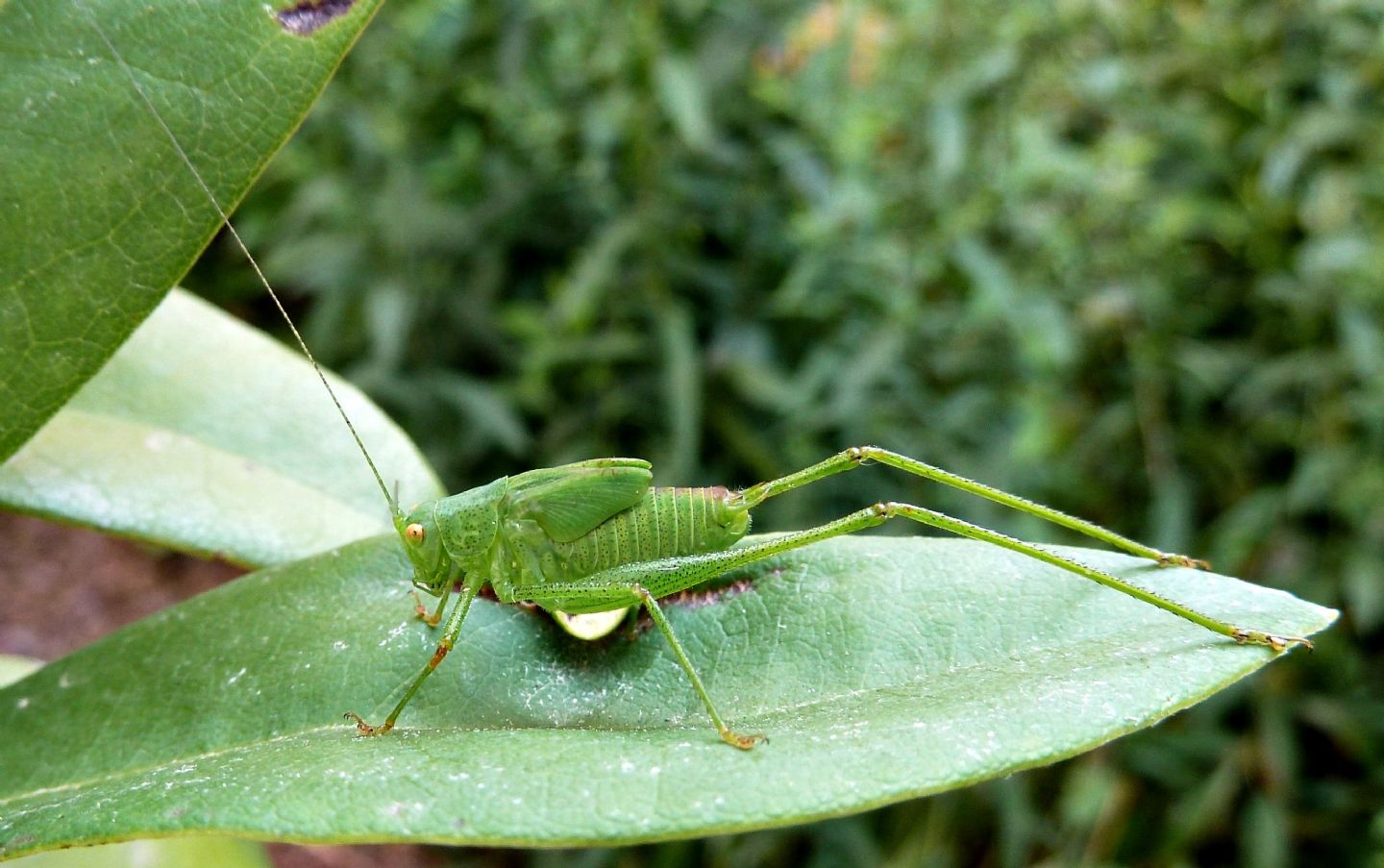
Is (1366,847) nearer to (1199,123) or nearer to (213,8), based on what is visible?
(1199,123)

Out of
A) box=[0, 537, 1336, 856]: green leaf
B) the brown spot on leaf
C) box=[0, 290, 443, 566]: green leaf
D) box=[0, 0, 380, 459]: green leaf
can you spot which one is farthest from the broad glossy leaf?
the brown spot on leaf

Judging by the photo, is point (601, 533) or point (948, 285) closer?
point (601, 533)

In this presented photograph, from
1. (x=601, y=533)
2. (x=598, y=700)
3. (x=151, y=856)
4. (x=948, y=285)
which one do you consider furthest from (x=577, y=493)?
(x=948, y=285)

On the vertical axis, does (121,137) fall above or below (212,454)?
above

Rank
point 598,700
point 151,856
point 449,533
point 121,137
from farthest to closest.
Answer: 1. point 449,533
2. point 151,856
3. point 598,700
4. point 121,137

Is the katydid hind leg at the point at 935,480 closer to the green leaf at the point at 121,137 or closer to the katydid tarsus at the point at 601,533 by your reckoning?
the katydid tarsus at the point at 601,533


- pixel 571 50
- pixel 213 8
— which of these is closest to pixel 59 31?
pixel 213 8

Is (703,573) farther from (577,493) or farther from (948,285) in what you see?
(948,285)
